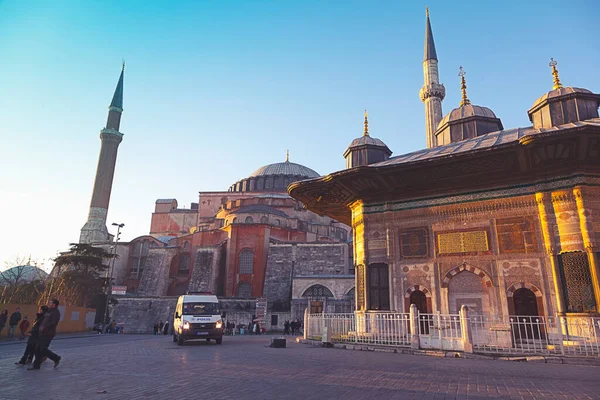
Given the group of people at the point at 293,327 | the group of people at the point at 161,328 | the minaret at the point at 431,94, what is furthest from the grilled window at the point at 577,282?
the group of people at the point at 161,328

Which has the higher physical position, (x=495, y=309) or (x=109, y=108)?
(x=109, y=108)

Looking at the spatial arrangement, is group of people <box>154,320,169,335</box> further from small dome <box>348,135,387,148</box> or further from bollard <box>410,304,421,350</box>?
bollard <box>410,304,421,350</box>

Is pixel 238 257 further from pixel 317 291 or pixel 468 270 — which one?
pixel 468 270

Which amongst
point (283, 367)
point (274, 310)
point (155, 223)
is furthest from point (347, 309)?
point (155, 223)

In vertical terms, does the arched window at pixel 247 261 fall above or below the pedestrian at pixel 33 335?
above

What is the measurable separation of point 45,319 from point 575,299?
495 inches

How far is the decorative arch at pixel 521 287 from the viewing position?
11.1 metres

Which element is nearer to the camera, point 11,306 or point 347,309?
point 11,306

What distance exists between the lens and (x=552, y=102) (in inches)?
527

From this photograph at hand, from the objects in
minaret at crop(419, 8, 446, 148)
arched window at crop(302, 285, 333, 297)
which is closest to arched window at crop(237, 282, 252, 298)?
arched window at crop(302, 285, 333, 297)

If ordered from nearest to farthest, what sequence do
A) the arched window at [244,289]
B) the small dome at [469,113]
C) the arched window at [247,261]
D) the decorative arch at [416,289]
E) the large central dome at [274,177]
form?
the decorative arch at [416,289]
the small dome at [469,113]
the arched window at [244,289]
the arched window at [247,261]
the large central dome at [274,177]

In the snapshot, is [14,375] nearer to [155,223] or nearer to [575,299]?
[575,299]

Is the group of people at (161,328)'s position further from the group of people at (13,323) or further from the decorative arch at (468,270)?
the decorative arch at (468,270)

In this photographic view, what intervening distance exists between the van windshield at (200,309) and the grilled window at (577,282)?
1129 centimetres
